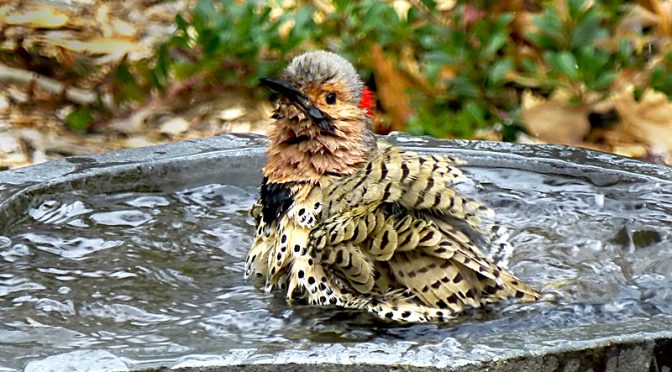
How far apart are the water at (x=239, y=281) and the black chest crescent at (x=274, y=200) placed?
219mm

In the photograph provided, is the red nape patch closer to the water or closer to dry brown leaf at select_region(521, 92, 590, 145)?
the water

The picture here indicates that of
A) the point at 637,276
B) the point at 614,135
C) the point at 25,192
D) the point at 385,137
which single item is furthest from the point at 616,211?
the point at 614,135

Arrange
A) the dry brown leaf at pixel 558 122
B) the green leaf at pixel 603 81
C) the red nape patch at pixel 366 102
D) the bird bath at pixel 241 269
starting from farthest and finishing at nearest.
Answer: the dry brown leaf at pixel 558 122 < the green leaf at pixel 603 81 < the red nape patch at pixel 366 102 < the bird bath at pixel 241 269

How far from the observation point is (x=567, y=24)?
6.43 m

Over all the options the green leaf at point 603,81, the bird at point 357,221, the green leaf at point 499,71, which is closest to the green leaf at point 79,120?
the green leaf at point 499,71

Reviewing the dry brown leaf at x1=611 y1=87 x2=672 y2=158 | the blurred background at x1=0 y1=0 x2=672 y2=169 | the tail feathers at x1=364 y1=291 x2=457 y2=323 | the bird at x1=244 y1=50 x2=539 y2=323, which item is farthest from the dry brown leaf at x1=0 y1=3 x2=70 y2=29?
the tail feathers at x1=364 y1=291 x2=457 y2=323

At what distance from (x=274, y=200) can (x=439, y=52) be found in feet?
10.7

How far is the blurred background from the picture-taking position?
6.37m

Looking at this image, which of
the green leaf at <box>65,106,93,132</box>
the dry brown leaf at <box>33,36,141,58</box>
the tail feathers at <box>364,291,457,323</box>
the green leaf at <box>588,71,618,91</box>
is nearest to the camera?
the tail feathers at <box>364,291,457,323</box>

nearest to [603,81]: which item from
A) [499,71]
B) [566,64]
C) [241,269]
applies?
[566,64]

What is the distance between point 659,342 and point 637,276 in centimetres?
81

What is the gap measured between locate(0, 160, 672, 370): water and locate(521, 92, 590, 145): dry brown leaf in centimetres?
197

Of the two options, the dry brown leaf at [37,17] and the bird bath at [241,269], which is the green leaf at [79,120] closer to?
the dry brown leaf at [37,17]

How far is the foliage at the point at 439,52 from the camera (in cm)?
639
